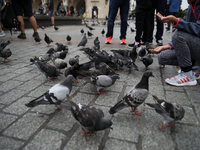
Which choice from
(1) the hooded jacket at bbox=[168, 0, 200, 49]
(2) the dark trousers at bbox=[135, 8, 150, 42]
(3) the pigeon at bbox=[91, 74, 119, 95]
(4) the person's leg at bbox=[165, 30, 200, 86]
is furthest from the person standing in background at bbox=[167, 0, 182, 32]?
(3) the pigeon at bbox=[91, 74, 119, 95]

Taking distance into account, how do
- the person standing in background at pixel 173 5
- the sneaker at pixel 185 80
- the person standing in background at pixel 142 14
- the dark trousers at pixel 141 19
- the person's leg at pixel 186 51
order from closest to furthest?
the person's leg at pixel 186 51
the sneaker at pixel 185 80
the person standing in background at pixel 142 14
the dark trousers at pixel 141 19
the person standing in background at pixel 173 5

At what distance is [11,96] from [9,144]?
130 centimetres

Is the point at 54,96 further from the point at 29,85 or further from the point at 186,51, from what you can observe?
the point at 186,51

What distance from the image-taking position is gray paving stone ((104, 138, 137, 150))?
1760 millimetres

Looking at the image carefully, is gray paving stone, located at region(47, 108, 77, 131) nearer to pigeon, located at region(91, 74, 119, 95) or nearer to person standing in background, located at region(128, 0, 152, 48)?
pigeon, located at region(91, 74, 119, 95)

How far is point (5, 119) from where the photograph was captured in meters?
2.20

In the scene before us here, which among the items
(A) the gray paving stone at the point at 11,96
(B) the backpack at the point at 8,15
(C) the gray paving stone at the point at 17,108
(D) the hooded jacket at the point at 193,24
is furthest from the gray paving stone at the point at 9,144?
(B) the backpack at the point at 8,15

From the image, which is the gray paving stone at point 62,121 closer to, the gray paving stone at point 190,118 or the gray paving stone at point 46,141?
the gray paving stone at point 46,141

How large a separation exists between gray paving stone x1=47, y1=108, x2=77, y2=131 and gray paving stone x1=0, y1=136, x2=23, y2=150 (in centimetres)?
44

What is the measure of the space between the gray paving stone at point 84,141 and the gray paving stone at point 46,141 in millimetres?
140

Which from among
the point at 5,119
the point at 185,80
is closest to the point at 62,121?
the point at 5,119

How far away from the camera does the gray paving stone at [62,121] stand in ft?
6.79

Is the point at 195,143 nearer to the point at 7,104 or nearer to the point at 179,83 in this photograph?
the point at 179,83

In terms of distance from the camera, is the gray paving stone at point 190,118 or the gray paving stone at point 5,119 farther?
the gray paving stone at point 190,118
